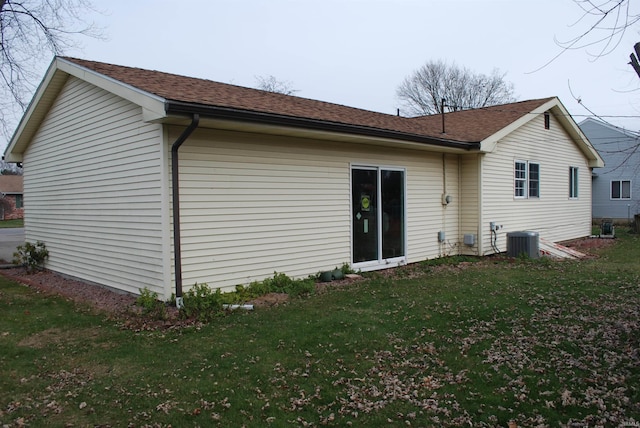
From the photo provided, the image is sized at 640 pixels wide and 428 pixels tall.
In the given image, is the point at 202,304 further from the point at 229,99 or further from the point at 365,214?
the point at 365,214

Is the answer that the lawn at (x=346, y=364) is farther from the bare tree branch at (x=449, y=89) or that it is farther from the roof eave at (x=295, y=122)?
the bare tree branch at (x=449, y=89)

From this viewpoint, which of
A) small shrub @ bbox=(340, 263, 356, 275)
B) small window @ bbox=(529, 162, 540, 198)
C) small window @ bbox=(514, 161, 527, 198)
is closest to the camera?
small shrub @ bbox=(340, 263, 356, 275)

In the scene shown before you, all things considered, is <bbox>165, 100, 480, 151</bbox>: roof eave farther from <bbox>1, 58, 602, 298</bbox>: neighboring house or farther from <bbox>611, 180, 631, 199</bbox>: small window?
<bbox>611, 180, 631, 199</bbox>: small window

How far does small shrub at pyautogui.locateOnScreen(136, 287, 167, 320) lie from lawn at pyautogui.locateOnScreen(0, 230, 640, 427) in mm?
443

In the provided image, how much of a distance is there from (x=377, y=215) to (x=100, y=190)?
5.46 metres

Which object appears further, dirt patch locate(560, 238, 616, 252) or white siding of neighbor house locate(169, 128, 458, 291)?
dirt patch locate(560, 238, 616, 252)

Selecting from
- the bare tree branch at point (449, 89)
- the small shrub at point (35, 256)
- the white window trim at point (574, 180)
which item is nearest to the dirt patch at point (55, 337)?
the small shrub at point (35, 256)

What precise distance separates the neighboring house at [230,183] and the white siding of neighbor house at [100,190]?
4cm

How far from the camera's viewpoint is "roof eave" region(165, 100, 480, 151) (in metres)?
6.13

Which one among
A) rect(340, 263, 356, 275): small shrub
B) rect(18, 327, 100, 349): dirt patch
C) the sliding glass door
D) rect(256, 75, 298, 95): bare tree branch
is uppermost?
rect(256, 75, 298, 95): bare tree branch

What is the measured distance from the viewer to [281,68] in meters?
35.5

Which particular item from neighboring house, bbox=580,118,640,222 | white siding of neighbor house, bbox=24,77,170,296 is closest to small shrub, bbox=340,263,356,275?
white siding of neighbor house, bbox=24,77,170,296

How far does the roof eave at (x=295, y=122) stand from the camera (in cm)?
613

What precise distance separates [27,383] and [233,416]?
2131 mm
